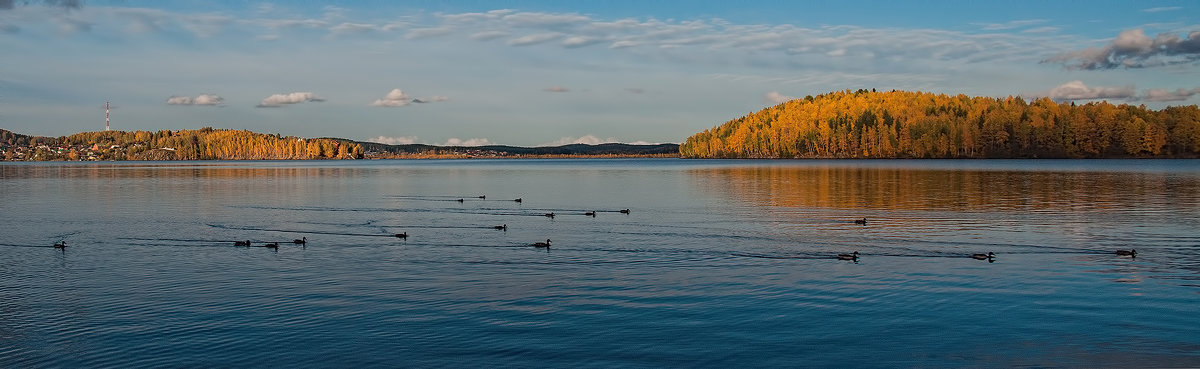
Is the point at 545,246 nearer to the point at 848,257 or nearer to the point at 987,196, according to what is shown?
the point at 848,257

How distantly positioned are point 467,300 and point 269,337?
5.59 meters

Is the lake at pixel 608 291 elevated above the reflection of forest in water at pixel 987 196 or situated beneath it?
situated beneath

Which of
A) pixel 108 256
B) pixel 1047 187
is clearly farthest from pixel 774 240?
pixel 1047 187

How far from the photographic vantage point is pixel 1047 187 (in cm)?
7769

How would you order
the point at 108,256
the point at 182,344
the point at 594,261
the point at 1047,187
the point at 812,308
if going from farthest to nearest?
the point at 1047,187 → the point at 108,256 → the point at 594,261 → the point at 812,308 → the point at 182,344

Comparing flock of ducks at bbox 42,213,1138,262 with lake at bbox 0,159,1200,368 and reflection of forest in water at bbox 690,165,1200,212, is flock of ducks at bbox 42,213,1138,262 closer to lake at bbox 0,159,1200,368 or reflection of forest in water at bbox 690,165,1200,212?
lake at bbox 0,159,1200,368

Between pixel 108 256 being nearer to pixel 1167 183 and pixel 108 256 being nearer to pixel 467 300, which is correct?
pixel 467 300

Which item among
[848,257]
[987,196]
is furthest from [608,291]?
[987,196]

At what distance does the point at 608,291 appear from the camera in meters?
24.2

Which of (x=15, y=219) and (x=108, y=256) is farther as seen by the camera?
(x=15, y=219)

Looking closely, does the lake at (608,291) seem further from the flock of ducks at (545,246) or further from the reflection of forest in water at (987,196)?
the reflection of forest in water at (987,196)

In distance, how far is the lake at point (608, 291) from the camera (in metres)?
17.7

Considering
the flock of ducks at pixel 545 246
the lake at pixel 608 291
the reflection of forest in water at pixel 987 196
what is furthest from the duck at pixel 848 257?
the reflection of forest in water at pixel 987 196

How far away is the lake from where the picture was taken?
17.7m
